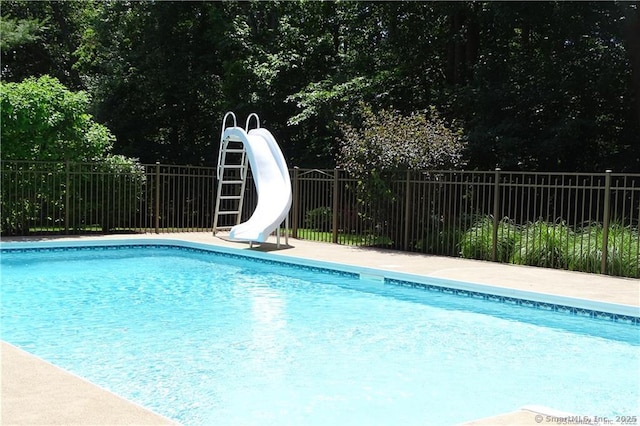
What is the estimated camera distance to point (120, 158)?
17406mm

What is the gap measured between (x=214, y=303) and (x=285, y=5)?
17.1 m

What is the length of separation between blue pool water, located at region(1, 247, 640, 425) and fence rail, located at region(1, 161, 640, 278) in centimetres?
280

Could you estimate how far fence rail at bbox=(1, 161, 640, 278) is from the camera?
37.1 ft

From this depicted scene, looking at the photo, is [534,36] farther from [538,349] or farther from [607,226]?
[538,349]

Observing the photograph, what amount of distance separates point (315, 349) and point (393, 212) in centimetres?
769

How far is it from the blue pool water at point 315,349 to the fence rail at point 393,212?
280 cm

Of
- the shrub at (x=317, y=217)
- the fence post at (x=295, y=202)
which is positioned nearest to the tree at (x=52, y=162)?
the fence post at (x=295, y=202)

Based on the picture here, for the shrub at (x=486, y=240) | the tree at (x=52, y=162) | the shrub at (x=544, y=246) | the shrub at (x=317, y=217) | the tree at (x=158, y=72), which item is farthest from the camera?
the tree at (x=158, y=72)

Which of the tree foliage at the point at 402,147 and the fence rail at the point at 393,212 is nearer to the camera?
the fence rail at the point at 393,212

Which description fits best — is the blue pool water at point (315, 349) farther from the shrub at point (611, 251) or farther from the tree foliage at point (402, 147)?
the tree foliage at point (402, 147)

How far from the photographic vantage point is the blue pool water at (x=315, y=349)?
525 centimetres

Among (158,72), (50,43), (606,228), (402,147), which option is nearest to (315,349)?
(606,228)

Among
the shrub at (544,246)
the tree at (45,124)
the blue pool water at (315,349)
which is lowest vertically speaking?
the blue pool water at (315,349)

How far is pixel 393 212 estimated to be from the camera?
14250 mm
